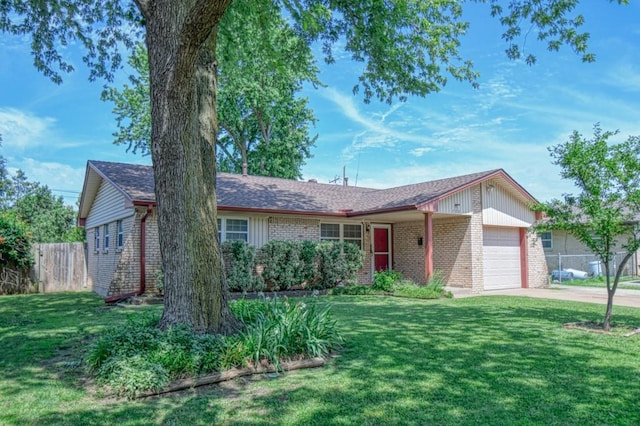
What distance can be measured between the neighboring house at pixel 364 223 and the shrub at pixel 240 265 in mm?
940

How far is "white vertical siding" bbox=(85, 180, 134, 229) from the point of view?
1346 cm

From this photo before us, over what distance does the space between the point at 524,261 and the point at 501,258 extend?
126cm

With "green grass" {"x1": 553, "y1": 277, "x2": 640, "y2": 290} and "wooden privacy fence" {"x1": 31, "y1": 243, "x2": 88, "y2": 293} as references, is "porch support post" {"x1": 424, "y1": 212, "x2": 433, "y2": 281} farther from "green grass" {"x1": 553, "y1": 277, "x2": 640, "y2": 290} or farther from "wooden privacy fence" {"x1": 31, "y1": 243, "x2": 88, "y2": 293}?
"wooden privacy fence" {"x1": 31, "y1": 243, "x2": 88, "y2": 293}

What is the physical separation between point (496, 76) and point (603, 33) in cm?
322

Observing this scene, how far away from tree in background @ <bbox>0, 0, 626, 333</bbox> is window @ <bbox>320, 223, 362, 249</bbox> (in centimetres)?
567

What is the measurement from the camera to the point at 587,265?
22297mm

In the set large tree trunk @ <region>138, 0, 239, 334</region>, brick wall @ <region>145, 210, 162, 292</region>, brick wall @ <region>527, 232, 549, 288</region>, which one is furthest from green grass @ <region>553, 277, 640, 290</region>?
large tree trunk @ <region>138, 0, 239, 334</region>

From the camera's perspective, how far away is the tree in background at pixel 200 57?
5316 mm

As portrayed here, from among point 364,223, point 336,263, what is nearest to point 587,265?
point 364,223

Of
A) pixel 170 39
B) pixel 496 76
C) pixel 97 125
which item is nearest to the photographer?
pixel 170 39

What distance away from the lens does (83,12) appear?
11062 millimetres

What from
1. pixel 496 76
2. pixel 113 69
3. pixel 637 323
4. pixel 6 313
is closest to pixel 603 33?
pixel 496 76

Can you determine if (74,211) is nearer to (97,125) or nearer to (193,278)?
(97,125)

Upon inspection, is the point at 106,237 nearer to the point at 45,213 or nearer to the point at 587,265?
the point at 45,213
